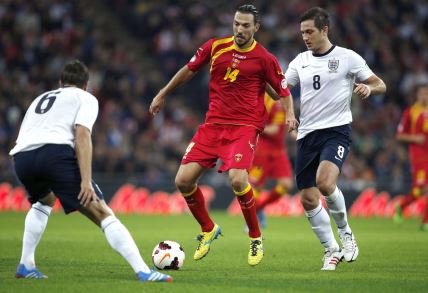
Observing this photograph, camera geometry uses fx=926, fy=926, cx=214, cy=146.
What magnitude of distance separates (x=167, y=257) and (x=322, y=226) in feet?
6.11

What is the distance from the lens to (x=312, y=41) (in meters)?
10.6

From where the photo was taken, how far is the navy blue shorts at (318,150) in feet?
34.3

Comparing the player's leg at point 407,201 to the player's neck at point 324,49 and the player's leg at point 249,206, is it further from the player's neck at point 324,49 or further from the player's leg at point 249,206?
the player's leg at point 249,206

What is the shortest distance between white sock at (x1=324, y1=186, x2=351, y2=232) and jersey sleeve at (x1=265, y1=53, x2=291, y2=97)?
1.30 metres

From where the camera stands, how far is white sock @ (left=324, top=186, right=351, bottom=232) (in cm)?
1048

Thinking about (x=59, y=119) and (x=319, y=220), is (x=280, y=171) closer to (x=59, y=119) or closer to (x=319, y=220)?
(x=319, y=220)

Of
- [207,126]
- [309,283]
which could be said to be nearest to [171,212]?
[207,126]

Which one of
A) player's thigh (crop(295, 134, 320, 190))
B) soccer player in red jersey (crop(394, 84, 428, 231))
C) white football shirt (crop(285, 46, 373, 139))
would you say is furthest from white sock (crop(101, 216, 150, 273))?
soccer player in red jersey (crop(394, 84, 428, 231))

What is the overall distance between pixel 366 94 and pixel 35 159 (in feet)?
12.1

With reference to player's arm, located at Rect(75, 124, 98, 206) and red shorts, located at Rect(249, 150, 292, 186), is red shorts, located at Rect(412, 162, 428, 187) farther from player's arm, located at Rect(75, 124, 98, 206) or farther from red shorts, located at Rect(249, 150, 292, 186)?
player's arm, located at Rect(75, 124, 98, 206)

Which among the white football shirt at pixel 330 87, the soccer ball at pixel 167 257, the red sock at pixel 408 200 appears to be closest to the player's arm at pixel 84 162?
the soccer ball at pixel 167 257

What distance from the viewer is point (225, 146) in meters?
10.7

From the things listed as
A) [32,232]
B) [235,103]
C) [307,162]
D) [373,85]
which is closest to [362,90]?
[373,85]

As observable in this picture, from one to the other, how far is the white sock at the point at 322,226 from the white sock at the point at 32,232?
3.17 meters
